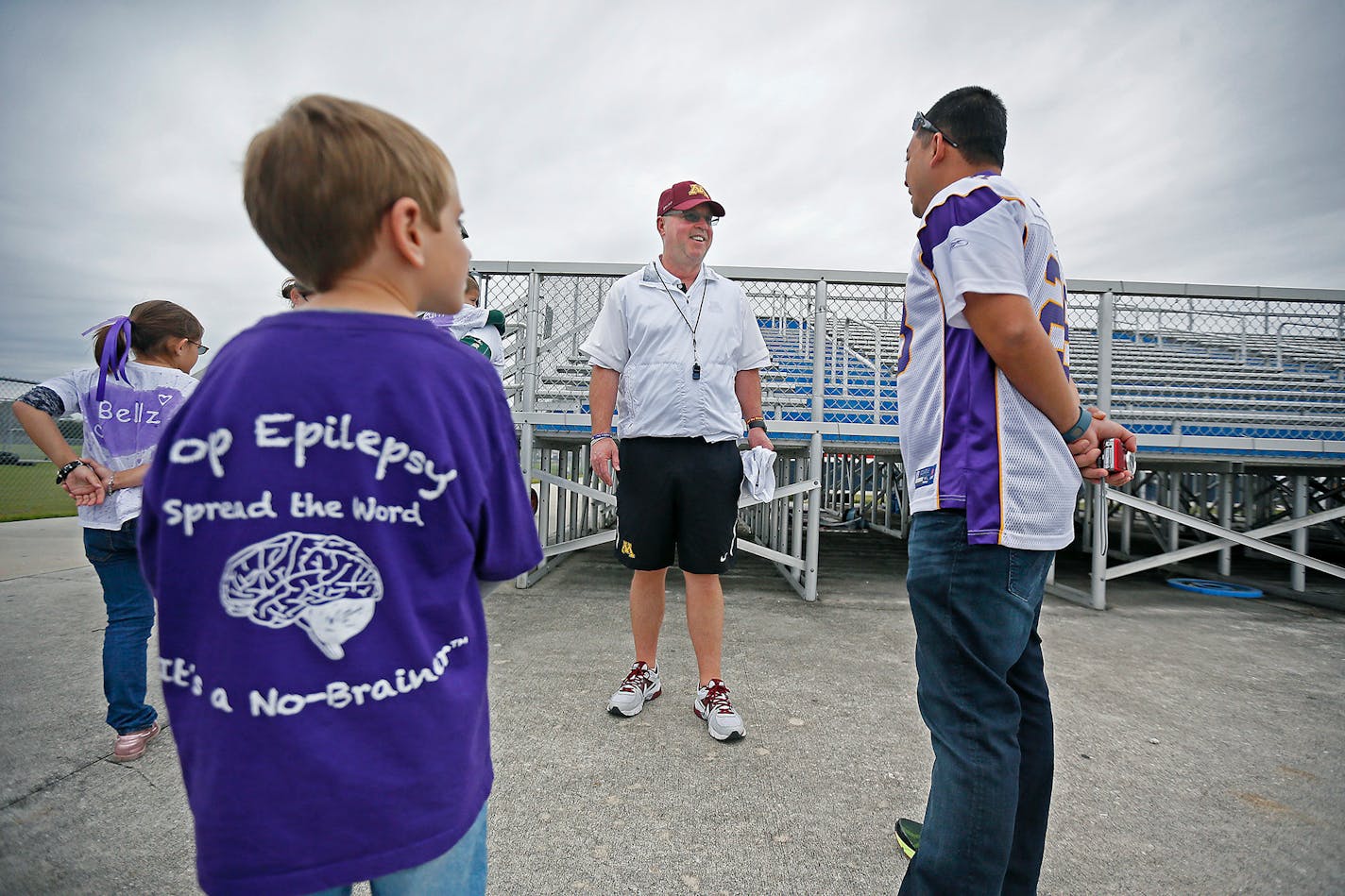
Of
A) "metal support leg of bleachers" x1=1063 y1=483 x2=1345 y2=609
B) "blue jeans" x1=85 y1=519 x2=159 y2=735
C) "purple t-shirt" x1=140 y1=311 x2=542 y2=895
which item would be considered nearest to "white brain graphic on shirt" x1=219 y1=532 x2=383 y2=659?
"purple t-shirt" x1=140 y1=311 x2=542 y2=895

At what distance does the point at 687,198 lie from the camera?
8.71ft

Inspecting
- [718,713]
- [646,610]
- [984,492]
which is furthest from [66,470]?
[984,492]

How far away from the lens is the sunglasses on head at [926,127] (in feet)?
4.70

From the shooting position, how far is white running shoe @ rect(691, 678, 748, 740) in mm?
2367

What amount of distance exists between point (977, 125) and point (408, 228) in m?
1.21

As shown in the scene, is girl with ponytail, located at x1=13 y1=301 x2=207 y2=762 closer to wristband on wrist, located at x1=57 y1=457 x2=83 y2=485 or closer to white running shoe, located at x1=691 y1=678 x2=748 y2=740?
wristband on wrist, located at x1=57 y1=457 x2=83 y2=485

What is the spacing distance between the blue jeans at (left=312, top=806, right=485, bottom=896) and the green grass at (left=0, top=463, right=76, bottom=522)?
36.6ft

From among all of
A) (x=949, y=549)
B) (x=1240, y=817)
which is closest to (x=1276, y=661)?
(x=1240, y=817)

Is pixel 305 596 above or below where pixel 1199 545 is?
above

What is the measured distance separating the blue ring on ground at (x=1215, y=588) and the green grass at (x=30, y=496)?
13.0 meters

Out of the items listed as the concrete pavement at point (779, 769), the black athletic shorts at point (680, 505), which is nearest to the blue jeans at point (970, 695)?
the concrete pavement at point (779, 769)

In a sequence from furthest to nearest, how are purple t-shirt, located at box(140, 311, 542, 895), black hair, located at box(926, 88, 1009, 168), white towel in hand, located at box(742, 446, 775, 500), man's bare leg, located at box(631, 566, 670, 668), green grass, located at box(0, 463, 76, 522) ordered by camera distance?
1. green grass, located at box(0, 463, 76, 522)
2. white towel in hand, located at box(742, 446, 775, 500)
3. man's bare leg, located at box(631, 566, 670, 668)
4. black hair, located at box(926, 88, 1009, 168)
5. purple t-shirt, located at box(140, 311, 542, 895)

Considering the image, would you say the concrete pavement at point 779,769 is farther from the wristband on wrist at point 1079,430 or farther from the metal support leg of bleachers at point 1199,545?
the wristband on wrist at point 1079,430

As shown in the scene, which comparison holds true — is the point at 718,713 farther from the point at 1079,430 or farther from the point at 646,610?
the point at 1079,430
